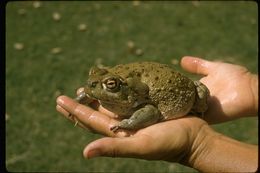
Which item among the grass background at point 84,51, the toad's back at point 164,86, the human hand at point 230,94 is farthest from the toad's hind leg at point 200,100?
the grass background at point 84,51

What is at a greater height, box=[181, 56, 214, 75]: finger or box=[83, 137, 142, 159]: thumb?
box=[181, 56, 214, 75]: finger

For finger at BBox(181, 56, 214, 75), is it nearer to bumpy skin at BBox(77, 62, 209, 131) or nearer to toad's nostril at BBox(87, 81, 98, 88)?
bumpy skin at BBox(77, 62, 209, 131)

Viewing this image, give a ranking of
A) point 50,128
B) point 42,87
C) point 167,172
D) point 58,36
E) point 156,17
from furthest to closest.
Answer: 1. point 156,17
2. point 58,36
3. point 42,87
4. point 50,128
5. point 167,172

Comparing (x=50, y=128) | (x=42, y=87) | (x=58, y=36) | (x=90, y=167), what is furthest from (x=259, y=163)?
(x=58, y=36)

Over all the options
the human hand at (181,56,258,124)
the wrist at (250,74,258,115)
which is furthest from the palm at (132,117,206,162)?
the wrist at (250,74,258,115)

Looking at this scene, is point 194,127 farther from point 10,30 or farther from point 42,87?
point 10,30

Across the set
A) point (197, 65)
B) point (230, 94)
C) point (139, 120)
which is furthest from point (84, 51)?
point (139, 120)
